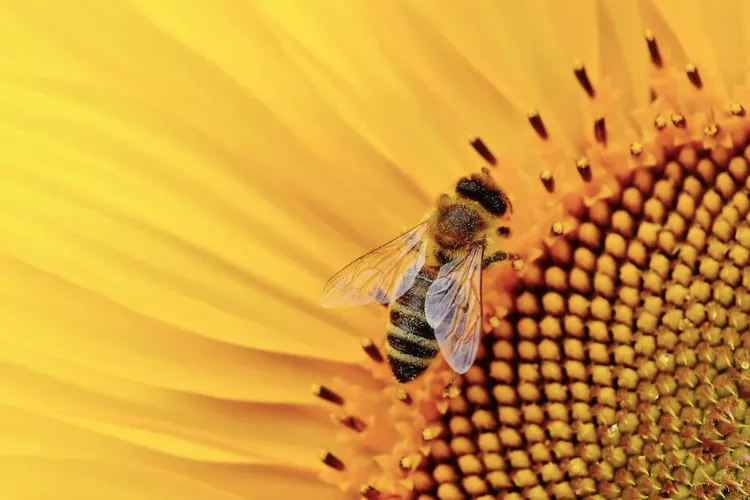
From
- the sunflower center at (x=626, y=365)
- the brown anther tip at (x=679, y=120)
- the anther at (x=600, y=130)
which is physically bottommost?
the sunflower center at (x=626, y=365)

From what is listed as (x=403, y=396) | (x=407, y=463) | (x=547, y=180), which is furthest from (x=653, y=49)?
(x=407, y=463)

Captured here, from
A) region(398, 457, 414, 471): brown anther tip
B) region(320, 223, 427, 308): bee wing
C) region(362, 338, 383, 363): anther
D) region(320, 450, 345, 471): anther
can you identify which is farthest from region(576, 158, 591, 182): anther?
region(320, 450, 345, 471): anther

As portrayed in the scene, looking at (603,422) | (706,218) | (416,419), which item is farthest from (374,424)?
(706,218)

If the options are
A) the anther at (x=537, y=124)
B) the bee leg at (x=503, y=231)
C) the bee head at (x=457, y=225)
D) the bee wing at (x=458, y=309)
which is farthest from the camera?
the anther at (x=537, y=124)

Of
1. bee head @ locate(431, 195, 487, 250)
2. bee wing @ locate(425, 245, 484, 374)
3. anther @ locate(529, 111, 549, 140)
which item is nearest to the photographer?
bee wing @ locate(425, 245, 484, 374)

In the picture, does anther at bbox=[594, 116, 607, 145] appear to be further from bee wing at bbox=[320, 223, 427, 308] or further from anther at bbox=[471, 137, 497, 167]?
bee wing at bbox=[320, 223, 427, 308]

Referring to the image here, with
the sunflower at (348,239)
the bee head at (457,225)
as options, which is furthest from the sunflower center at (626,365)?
the bee head at (457,225)

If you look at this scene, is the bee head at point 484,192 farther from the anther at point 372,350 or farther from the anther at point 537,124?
the anther at point 372,350
